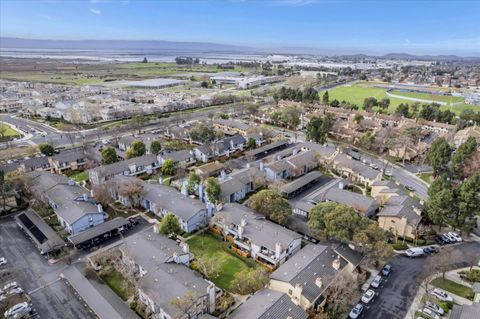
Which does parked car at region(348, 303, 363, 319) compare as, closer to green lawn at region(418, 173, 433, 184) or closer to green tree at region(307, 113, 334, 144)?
green lawn at region(418, 173, 433, 184)

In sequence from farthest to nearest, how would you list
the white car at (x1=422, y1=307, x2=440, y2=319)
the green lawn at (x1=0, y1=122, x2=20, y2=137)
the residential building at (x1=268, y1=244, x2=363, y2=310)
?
the green lawn at (x1=0, y1=122, x2=20, y2=137) < the residential building at (x1=268, y1=244, x2=363, y2=310) < the white car at (x1=422, y1=307, x2=440, y2=319)

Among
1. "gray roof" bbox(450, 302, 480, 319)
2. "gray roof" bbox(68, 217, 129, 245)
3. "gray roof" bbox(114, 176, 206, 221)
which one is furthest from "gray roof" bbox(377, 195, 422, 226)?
"gray roof" bbox(68, 217, 129, 245)

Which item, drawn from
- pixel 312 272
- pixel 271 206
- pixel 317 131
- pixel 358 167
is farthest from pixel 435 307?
pixel 317 131

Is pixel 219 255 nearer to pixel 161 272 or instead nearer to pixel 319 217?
pixel 161 272

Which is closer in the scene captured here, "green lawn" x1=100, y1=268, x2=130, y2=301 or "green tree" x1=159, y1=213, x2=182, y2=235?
"green lawn" x1=100, y1=268, x2=130, y2=301

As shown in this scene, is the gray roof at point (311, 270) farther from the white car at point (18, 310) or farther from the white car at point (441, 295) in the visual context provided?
the white car at point (18, 310)

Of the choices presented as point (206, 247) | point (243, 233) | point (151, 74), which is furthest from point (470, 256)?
point (151, 74)
